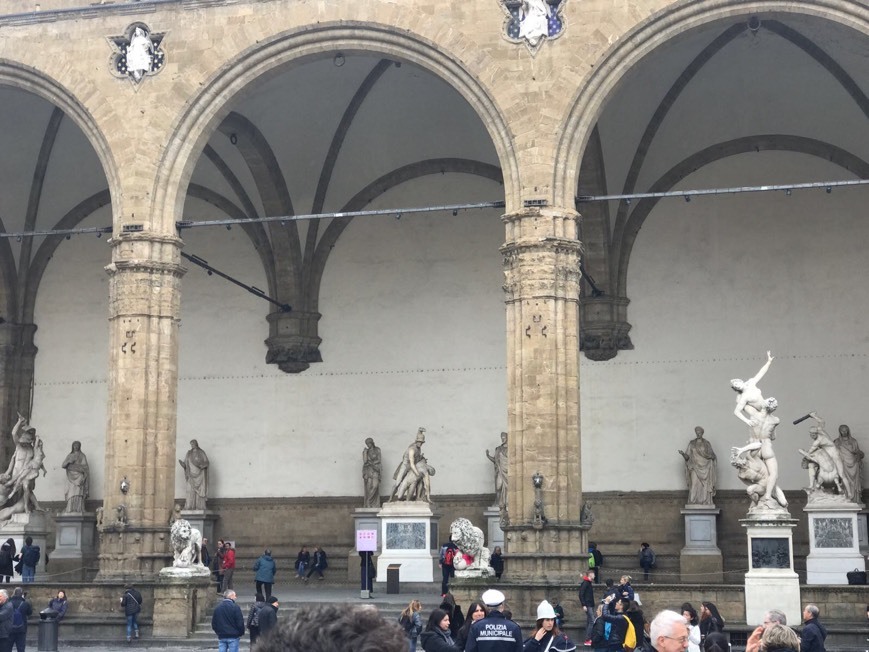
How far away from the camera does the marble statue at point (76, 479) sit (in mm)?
26359

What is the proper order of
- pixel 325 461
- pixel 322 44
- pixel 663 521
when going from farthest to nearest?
pixel 325 461
pixel 663 521
pixel 322 44

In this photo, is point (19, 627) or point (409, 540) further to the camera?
point (409, 540)

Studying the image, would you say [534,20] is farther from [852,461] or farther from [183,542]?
[852,461]

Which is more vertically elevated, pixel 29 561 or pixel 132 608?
pixel 29 561

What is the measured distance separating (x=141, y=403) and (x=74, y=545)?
290 inches

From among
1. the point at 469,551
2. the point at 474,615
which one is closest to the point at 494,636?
the point at 474,615

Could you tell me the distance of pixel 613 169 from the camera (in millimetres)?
24828

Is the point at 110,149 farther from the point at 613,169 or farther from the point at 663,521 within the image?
the point at 663,521

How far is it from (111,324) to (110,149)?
2.73 meters

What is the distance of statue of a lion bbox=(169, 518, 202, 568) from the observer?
18.9 m

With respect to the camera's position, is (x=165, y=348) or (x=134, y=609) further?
(x=165, y=348)

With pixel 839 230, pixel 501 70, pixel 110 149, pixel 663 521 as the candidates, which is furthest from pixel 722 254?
pixel 110 149

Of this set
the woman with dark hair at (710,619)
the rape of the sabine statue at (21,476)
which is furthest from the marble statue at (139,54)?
the woman with dark hair at (710,619)

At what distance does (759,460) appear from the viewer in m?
17.8
